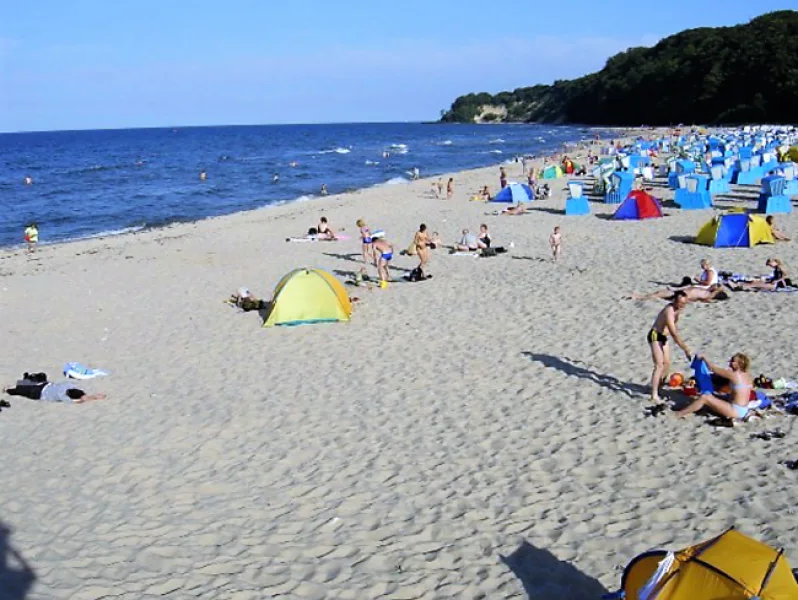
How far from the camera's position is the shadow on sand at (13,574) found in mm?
5344

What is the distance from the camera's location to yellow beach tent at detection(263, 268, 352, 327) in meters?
12.3

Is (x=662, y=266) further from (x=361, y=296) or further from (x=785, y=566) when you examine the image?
(x=785, y=566)

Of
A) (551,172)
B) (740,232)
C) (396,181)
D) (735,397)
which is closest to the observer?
(735,397)

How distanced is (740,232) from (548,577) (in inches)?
515

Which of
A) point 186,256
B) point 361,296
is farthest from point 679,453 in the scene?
point 186,256

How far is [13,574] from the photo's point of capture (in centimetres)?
562

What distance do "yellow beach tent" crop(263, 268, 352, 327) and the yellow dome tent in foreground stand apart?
8.46 m

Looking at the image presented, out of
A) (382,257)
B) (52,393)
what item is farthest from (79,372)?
(382,257)

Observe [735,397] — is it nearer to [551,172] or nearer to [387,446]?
[387,446]

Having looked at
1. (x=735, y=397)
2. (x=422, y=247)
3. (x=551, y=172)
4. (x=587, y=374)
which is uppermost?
(x=551, y=172)

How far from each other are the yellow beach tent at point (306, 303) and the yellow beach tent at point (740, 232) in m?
8.81

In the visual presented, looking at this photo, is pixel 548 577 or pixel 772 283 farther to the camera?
pixel 772 283

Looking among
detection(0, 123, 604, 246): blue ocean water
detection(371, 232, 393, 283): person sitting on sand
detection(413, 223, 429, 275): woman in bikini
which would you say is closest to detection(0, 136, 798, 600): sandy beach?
detection(371, 232, 393, 283): person sitting on sand

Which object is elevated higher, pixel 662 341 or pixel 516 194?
pixel 516 194
